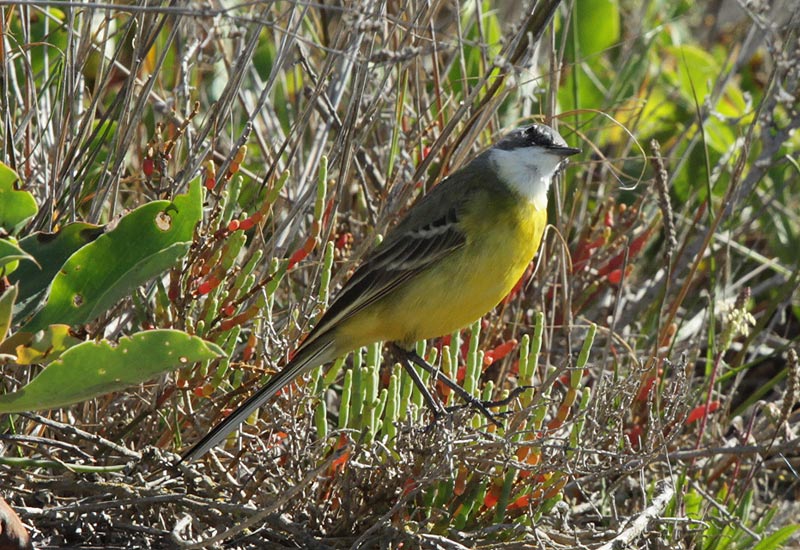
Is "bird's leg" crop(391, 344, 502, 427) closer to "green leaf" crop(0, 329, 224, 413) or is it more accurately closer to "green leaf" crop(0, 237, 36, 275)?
"green leaf" crop(0, 329, 224, 413)

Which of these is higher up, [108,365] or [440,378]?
[108,365]

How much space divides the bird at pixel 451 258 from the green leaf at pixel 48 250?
901 millimetres

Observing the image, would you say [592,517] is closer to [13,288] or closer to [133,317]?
[133,317]

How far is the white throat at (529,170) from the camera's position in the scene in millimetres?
4113

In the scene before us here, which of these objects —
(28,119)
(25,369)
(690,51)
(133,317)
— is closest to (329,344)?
(133,317)

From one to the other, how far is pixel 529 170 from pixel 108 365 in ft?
6.58

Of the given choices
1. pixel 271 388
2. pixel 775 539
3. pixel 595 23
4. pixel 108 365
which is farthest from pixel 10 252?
pixel 595 23

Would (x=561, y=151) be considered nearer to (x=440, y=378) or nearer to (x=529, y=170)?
(x=529, y=170)

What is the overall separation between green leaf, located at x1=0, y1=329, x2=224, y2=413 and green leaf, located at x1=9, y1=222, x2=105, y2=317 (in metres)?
0.42

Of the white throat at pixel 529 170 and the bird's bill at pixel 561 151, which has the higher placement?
the bird's bill at pixel 561 151

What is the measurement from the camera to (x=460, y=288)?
3889 mm

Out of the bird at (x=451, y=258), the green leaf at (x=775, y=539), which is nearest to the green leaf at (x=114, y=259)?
the bird at (x=451, y=258)

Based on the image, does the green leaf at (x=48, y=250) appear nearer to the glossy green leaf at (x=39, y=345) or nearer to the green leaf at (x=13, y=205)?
the green leaf at (x=13, y=205)

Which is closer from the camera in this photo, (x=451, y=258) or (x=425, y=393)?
(x=425, y=393)
